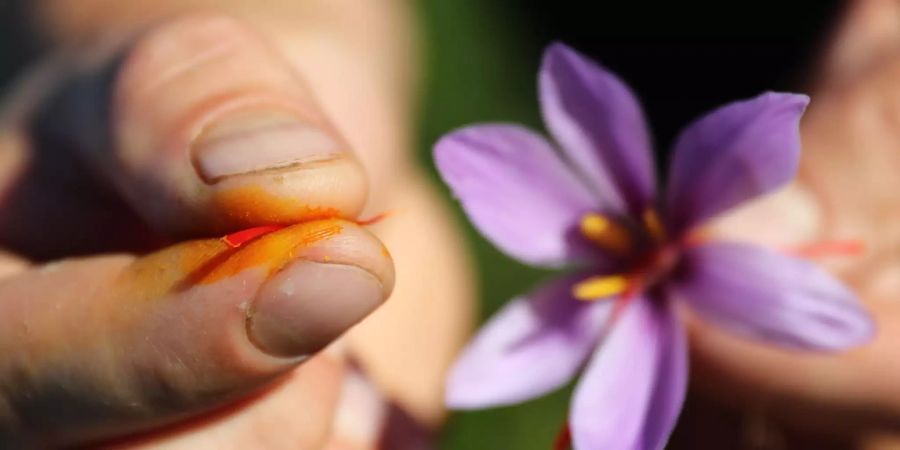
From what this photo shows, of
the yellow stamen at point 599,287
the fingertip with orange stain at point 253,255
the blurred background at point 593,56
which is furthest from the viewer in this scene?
the blurred background at point 593,56

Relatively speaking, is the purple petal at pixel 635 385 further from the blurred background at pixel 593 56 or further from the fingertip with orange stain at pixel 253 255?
the blurred background at pixel 593 56

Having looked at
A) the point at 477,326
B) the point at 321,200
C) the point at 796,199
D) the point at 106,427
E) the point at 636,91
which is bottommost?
the point at 477,326

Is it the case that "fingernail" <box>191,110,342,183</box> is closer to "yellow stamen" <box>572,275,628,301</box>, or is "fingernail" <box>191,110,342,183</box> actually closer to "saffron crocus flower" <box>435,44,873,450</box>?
"saffron crocus flower" <box>435,44,873,450</box>

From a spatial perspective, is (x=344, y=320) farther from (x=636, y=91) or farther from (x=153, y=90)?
(x=636, y=91)

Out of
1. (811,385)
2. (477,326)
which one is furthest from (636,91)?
(811,385)

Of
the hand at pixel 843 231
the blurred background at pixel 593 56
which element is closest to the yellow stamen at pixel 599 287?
the hand at pixel 843 231

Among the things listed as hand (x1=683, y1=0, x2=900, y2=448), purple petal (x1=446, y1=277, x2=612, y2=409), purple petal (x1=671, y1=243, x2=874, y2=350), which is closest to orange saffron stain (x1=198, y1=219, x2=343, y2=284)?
purple petal (x1=446, y1=277, x2=612, y2=409)

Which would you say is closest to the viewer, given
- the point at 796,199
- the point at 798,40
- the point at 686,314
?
the point at 686,314
